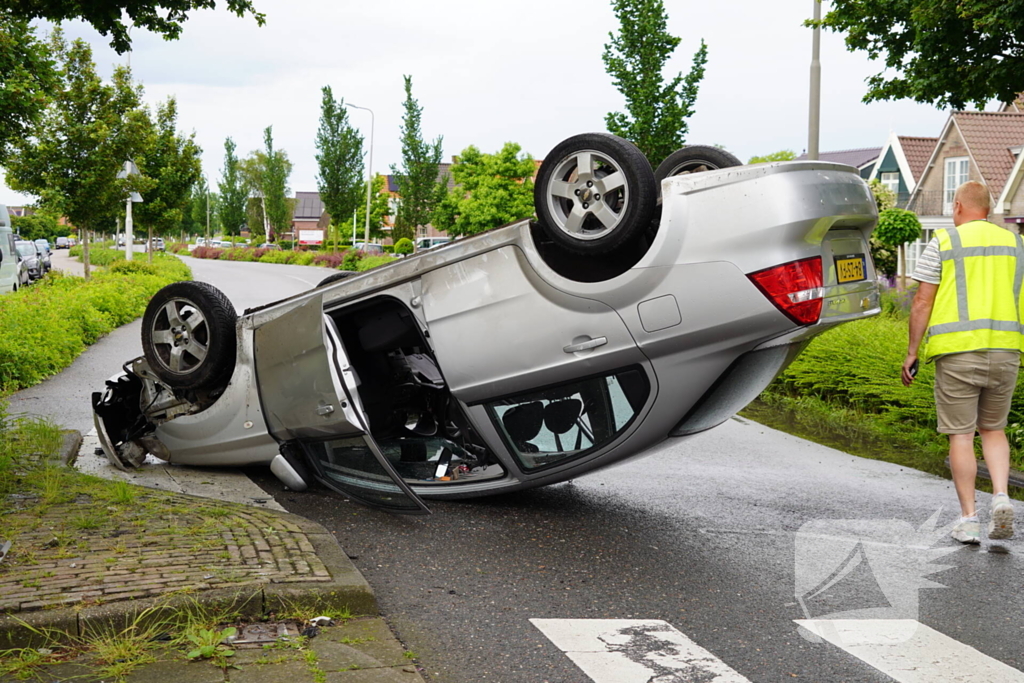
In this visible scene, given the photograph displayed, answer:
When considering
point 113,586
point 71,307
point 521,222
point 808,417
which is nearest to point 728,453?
point 808,417

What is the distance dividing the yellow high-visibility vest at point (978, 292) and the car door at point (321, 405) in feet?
9.89

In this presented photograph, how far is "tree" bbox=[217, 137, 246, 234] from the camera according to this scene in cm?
9588

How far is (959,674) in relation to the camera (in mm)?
3740

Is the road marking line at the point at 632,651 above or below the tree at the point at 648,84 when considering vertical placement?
below

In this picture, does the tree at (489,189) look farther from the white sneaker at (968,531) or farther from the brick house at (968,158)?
the white sneaker at (968,531)

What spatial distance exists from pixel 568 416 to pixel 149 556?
7.29 feet

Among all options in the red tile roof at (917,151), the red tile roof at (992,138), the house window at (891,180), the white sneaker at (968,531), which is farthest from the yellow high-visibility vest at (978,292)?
the house window at (891,180)

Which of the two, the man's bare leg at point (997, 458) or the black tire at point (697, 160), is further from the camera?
the black tire at point (697, 160)

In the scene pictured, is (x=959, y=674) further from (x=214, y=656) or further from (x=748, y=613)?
(x=214, y=656)

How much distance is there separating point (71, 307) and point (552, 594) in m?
14.5

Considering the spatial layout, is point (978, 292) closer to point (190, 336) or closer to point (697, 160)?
point (697, 160)

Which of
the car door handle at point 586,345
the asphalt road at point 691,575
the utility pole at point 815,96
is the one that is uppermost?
the utility pole at point 815,96

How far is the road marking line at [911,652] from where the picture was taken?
12.2 ft

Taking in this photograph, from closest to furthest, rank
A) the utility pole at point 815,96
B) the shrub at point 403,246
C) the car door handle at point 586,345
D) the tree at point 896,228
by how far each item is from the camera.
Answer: the car door handle at point 586,345
the utility pole at point 815,96
the tree at point 896,228
the shrub at point 403,246
